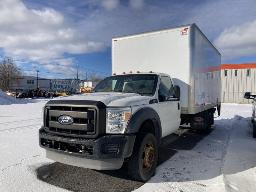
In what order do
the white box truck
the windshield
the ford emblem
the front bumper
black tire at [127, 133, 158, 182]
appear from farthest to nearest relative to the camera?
the windshield, black tire at [127, 133, 158, 182], the ford emblem, the white box truck, the front bumper

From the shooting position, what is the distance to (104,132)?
191 inches

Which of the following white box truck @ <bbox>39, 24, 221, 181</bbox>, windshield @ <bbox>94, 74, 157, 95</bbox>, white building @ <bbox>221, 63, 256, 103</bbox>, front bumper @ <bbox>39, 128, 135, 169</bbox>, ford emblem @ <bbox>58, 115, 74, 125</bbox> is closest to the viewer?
front bumper @ <bbox>39, 128, 135, 169</bbox>

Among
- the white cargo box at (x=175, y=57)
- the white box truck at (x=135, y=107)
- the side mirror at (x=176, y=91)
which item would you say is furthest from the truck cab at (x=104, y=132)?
the white cargo box at (x=175, y=57)

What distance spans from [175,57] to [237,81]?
43.4m

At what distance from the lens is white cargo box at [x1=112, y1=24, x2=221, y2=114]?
770 centimetres

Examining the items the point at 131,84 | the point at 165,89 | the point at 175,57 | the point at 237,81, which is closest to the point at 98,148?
the point at 131,84

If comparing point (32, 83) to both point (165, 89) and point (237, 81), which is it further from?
point (165, 89)

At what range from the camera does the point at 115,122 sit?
4871 mm

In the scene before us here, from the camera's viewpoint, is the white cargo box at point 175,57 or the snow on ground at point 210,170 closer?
the snow on ground at point 210,170

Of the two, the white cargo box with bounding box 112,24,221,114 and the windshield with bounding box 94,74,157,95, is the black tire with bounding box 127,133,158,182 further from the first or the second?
the white cargo box with bounding box 112,24,221,114

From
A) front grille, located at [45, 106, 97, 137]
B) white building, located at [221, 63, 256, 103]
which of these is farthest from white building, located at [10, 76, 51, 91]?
front grille, located at [45, 106, 97, 137]

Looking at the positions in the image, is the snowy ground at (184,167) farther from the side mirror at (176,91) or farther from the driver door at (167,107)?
the side mirror at (176,91)

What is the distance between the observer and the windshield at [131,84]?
6.41m

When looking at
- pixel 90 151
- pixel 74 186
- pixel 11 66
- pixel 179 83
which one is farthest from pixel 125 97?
pixel 11 66
